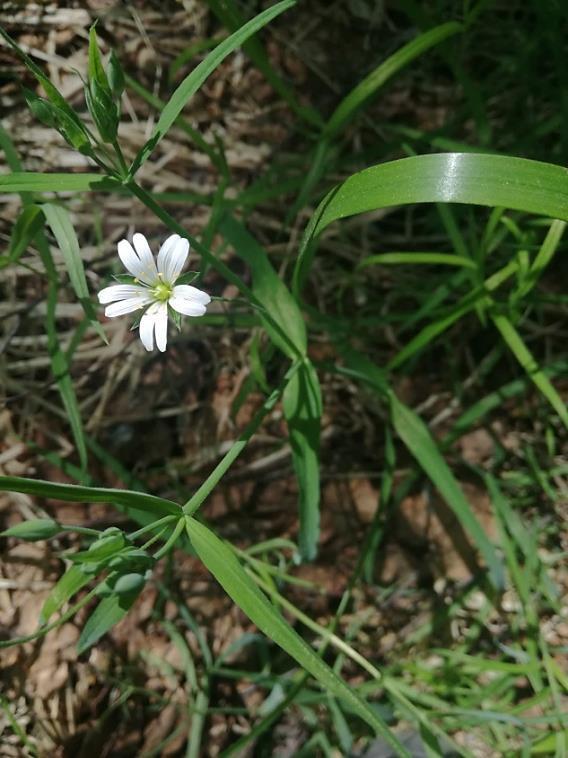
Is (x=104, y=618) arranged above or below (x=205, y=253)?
below

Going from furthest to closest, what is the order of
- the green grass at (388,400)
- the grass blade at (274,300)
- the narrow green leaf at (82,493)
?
the green grass at (388,400)
the grass blade at (274,300)
the narrow green leaf at (82,493)

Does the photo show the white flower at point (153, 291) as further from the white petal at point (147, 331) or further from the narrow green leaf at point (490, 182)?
the narrow green leaf at point (490, 182)

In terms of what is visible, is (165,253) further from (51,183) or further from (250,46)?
(250,46)

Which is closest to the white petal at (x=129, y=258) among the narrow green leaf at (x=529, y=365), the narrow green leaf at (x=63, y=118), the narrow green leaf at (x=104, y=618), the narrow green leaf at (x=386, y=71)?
the narrow green leaf at (x=63, y=118)

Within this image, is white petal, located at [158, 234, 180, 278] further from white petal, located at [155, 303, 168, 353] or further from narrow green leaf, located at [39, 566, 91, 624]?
narrow green leaf, located at [39, 566, 91, 624]

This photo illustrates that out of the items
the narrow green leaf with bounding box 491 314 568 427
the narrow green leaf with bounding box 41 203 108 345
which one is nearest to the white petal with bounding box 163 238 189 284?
the narrow green leaf with bounding box 41 203 108 345

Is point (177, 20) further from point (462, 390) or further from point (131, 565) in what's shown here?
point (131, 565)

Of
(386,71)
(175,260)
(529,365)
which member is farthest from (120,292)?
(529,365)
